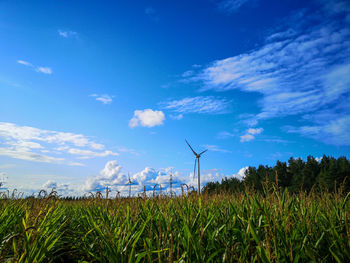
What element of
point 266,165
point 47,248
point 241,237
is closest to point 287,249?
point 241,237

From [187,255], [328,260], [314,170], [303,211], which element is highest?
[314,170]

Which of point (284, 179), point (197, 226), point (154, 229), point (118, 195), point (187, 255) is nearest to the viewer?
point (187, 255)

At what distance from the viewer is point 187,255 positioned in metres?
4.25

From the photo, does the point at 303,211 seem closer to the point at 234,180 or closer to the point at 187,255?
the point at 187,255

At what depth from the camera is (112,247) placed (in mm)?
4809

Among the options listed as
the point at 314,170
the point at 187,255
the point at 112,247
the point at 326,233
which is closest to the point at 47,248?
the point at 112,247

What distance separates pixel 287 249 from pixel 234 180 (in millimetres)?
125751

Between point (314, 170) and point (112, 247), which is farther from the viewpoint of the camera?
point (314, 170)

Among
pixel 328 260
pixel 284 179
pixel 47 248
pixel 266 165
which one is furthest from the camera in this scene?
pixel 266 165

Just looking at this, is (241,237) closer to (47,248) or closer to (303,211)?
(303,211)

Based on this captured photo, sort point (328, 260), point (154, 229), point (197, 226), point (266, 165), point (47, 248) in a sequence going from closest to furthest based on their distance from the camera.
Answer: point (328, 260) → point (47, 248) → point (197, 226) → point (154, 229) → point (266, 165)

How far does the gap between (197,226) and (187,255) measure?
1.33m

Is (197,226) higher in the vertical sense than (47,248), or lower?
higher

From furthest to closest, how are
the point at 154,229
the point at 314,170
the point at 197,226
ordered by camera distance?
the point at 314,170 → the point at 154,229 → the point at 197,226
